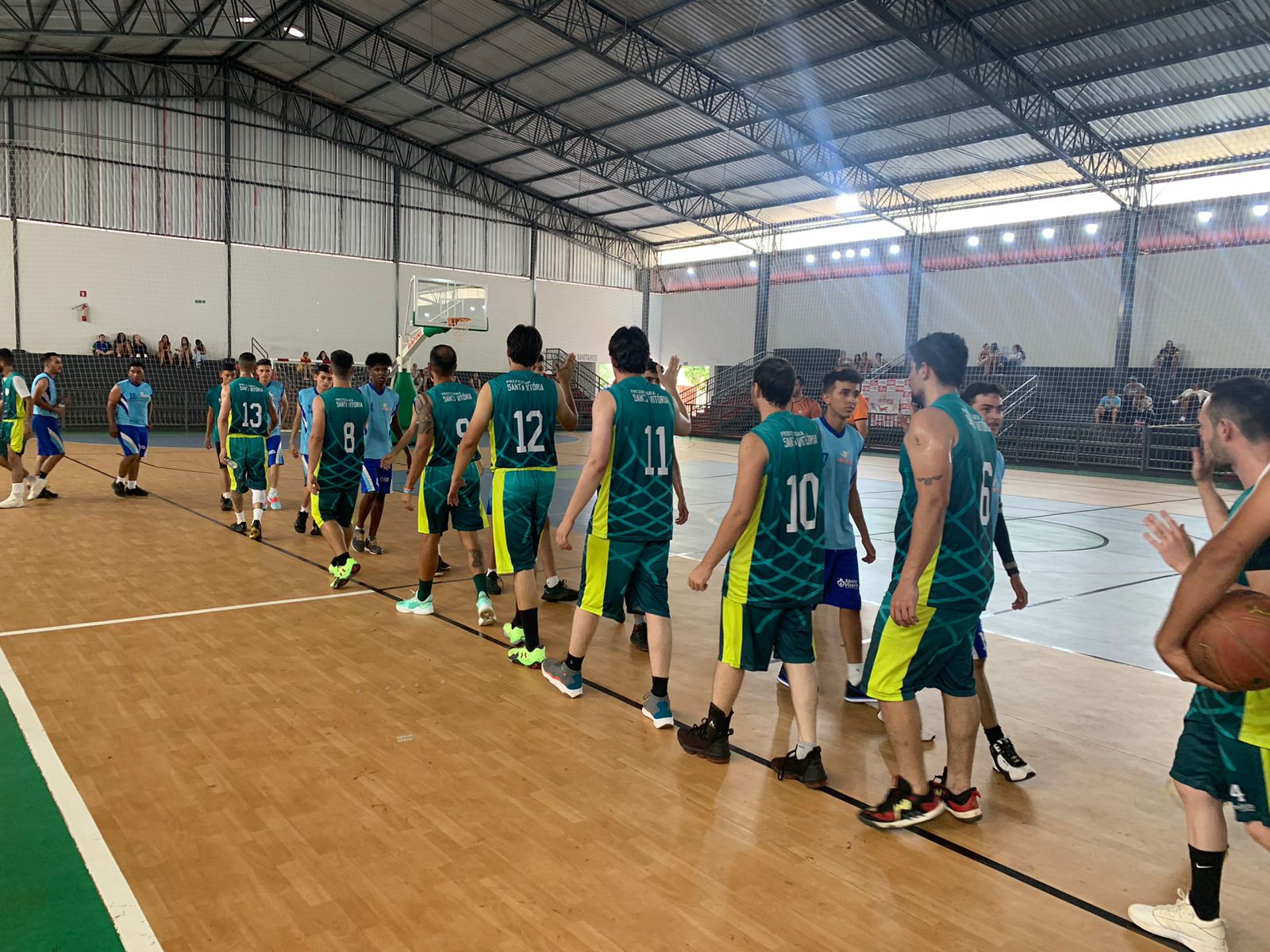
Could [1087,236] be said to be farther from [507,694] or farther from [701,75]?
[507,694]

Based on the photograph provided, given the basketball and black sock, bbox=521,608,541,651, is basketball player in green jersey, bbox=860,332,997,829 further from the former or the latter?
black sock, bbox=521,608,541,651

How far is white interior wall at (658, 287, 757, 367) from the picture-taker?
112 feet

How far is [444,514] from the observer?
6.45 meters

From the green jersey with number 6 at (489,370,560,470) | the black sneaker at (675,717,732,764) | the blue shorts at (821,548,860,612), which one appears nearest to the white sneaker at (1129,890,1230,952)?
the black sneaker at (675,717,732,764)

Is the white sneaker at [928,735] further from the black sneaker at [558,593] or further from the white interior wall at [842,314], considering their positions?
the white interior wall at [842,314]

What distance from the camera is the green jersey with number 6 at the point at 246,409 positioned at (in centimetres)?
942

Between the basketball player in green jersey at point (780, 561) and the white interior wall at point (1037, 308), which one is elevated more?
the white interior wall at point (1037, 308)

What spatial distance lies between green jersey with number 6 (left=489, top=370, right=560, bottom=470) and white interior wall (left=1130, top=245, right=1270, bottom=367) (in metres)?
22.5

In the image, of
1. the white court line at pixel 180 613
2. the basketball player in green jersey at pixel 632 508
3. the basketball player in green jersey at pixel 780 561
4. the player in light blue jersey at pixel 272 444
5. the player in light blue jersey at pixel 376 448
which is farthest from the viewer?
the player in light blue jersey at pixel 272 444

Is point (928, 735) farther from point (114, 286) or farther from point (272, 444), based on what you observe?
point (114, 286)

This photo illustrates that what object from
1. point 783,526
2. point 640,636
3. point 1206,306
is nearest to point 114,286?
point 640,636

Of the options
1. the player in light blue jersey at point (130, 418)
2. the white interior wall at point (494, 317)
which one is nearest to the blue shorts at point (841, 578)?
the player in light blue jersey at point (130, 418)

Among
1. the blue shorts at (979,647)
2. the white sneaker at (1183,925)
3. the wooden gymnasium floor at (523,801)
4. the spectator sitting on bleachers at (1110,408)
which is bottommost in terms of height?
the wooden gymnasium floor at (523,801)

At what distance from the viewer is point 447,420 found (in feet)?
22.1
